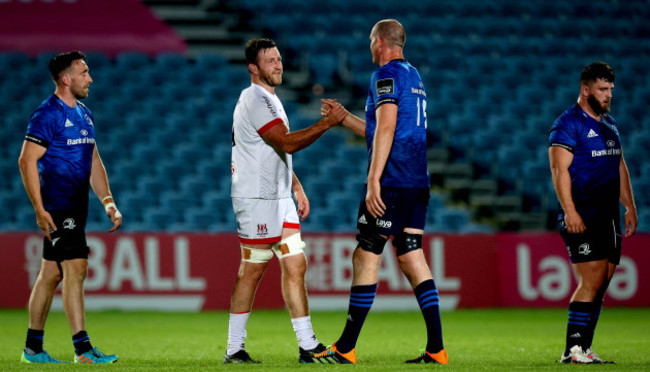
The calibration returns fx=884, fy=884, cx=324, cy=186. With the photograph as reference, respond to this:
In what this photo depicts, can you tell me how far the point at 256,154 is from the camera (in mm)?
5777

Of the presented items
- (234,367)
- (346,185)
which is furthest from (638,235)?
(234,367)

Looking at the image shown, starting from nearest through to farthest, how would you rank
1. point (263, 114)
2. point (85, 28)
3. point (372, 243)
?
point (372, 243), point (263, 114), point (85, 28)

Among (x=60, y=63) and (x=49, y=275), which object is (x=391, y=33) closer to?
(x=60, y=63)

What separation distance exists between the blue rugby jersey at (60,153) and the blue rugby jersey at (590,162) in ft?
10.5

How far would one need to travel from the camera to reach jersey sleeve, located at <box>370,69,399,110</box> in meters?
5.40

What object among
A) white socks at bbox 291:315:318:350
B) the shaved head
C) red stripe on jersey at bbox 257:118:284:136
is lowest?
white socks at bbox 291:315:318:350

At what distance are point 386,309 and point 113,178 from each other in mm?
4932

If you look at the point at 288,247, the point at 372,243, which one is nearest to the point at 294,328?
the point at 288,247

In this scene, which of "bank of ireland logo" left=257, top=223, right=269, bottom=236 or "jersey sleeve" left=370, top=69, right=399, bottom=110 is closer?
"jersey sleeve" left=370, top=69, right=399, bottom=110

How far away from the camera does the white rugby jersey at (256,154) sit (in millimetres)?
5734

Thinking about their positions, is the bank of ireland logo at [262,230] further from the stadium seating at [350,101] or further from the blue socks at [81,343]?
the stadium seating at [350,101]

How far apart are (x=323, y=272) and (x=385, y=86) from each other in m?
5.73

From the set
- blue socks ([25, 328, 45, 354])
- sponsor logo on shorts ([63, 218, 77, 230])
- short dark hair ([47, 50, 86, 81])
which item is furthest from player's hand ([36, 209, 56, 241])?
short dark hair ([47, 50, 86, 81])

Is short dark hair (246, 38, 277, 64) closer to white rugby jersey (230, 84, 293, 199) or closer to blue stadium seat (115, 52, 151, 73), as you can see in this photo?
white rugby jersey (230, 84, 293, 199)
